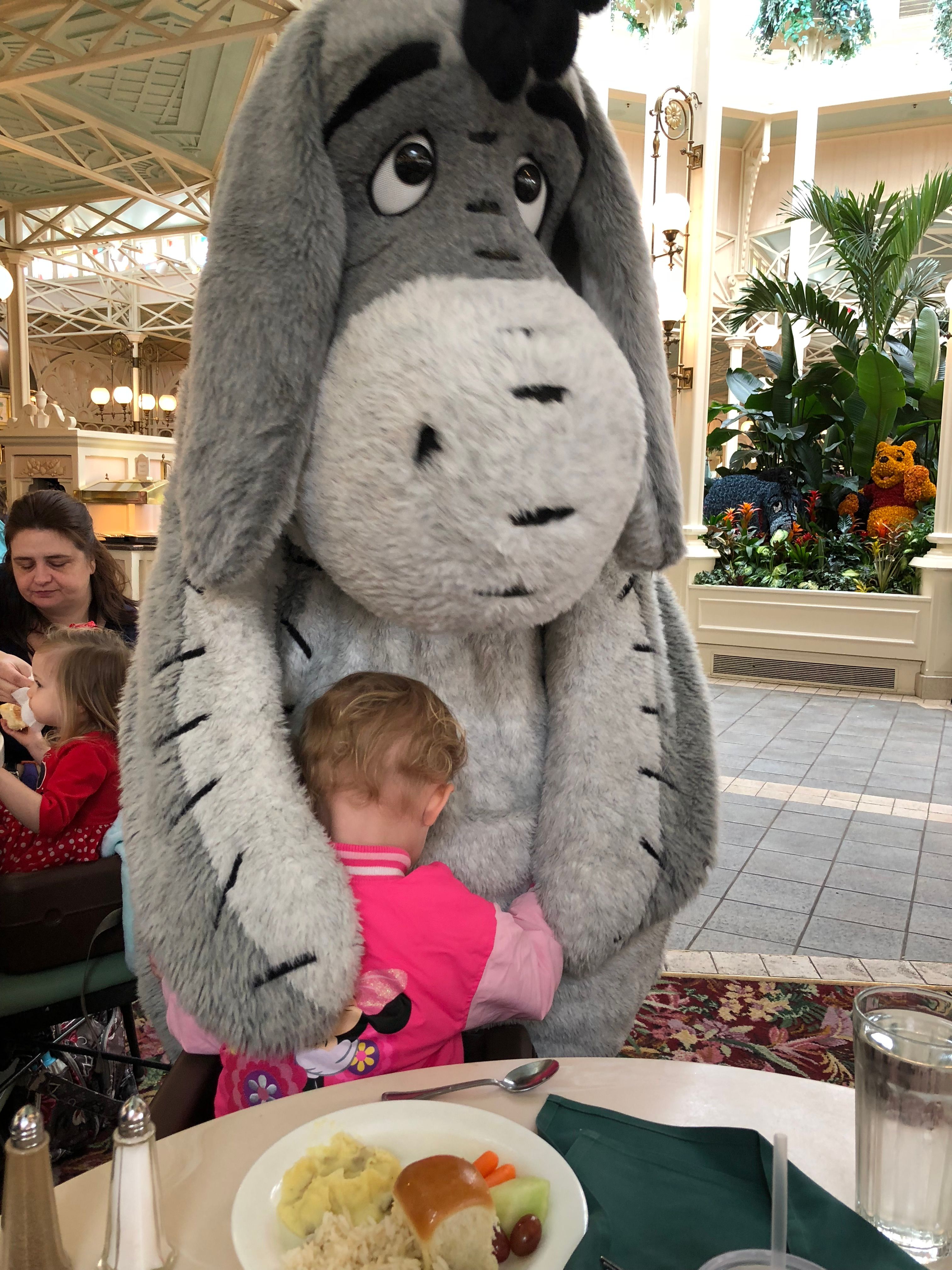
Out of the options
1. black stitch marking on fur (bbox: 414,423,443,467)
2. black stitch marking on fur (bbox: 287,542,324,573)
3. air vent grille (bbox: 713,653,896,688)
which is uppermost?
black stitch marking on fur (bbox: 414,423,443,467)

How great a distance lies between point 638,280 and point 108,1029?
180 cm

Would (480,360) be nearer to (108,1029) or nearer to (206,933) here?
(206,933)

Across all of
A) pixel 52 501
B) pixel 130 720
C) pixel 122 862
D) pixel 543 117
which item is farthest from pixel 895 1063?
pixel 52 501

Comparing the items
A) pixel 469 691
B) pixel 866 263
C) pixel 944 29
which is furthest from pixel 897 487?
pixel 944 29

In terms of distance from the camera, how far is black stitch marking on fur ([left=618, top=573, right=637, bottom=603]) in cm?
111

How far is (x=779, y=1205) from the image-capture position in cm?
53

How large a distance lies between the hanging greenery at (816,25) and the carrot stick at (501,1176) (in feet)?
43.3

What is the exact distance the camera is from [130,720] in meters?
1.04

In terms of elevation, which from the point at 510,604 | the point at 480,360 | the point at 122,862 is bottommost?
the point at 122,862

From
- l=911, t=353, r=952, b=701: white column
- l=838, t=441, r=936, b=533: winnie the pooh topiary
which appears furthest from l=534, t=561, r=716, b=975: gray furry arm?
l=838, t=441, r=936, b=533: winnie the pooh topiary

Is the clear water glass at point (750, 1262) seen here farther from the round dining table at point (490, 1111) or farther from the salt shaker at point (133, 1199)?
the salt shaker at point (133, 1199)

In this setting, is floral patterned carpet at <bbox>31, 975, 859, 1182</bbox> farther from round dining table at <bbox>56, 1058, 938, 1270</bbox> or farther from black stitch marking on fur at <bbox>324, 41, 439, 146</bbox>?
black stitch marking on fur at <bbox>324, 41, 439, 146</bbox>

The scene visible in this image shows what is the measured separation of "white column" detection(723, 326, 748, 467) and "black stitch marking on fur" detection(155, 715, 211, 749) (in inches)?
304

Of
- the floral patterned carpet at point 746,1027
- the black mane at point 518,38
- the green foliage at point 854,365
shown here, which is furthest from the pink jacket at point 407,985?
the green foliage at point 854,365
